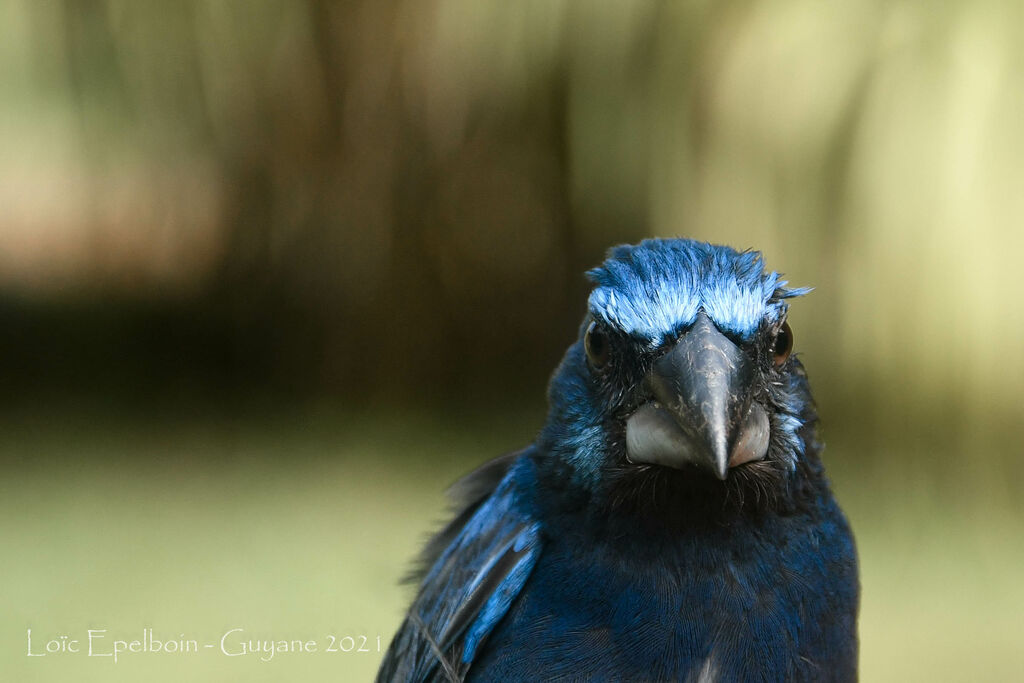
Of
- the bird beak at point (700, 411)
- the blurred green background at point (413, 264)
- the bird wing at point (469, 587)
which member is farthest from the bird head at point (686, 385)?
the blurred green background at point (413, 264)

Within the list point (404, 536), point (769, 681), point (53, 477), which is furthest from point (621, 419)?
point (53, 477)

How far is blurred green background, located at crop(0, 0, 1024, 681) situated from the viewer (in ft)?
11.3

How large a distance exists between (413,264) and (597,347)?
2707 millimetres

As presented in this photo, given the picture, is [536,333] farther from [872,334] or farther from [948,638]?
[948,638]

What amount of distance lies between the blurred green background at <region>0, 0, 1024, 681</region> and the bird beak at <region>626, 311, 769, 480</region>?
2.09 meters

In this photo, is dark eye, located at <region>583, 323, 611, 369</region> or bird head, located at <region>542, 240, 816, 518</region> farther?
dark eye, located at <region>583, 323, 611, 369</region>

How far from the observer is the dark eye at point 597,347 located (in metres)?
1.32

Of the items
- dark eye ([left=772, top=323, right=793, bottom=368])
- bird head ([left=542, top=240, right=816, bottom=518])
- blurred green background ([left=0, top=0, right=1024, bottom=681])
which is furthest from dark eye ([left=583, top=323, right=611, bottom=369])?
blurred green background ([left=0, top=0, right=1024, bottom=681])

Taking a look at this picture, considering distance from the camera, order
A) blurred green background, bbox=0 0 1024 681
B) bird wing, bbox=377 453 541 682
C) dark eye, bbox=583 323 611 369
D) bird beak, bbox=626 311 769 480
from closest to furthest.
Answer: bird beak, bbox=626 311 769 480 → dark eye, bbox=583 323 611 369 → bird wing, bbox=377 453 541 682 → blurred green background, bbox=0 0 1024 681

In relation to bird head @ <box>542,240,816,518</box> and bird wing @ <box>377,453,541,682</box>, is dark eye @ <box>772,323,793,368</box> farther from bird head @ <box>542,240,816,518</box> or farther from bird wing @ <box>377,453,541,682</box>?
bird wing @ <box>377,453,541,682</box>

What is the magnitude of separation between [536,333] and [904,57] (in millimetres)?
1710

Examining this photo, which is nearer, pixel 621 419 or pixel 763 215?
pixel 621 419

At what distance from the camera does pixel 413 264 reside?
397cm

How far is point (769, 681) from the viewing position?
1383 millimetres
